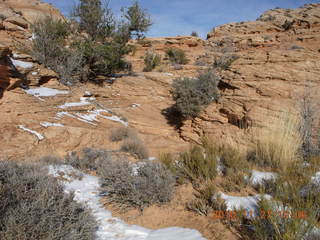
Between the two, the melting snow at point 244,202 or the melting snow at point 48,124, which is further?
the melting snow at point 48,124

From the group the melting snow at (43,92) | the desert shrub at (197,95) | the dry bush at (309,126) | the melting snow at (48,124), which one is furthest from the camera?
the desert shrub at (197,95)

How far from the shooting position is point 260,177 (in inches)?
123

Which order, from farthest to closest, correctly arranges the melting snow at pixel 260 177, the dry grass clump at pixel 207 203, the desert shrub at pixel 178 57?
the desert shrub at pixel 178 57 < the melting snow at pixel 260 177 < the dry grass clump at pixel 207 203

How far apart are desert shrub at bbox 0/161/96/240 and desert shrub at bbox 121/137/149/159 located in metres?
3.17

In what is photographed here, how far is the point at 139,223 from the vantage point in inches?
107

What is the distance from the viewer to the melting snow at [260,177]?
9.63 feet

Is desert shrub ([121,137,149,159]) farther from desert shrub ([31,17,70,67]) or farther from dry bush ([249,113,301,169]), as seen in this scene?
desert shrub ([31,17,70,67])

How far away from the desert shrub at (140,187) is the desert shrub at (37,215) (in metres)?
0.85

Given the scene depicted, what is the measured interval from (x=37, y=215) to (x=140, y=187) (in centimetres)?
151

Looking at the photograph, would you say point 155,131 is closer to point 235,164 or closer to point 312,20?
point 235,164

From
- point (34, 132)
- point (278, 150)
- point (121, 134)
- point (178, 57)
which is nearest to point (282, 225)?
point (278, 150)

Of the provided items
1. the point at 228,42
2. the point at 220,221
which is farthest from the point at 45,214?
the point at 228,42

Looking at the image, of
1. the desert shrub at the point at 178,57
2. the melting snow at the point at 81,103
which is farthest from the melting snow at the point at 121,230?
the desert shrub at the point at 178,57

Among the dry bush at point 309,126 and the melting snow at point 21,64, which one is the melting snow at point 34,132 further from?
the dry bush at point 309,126
